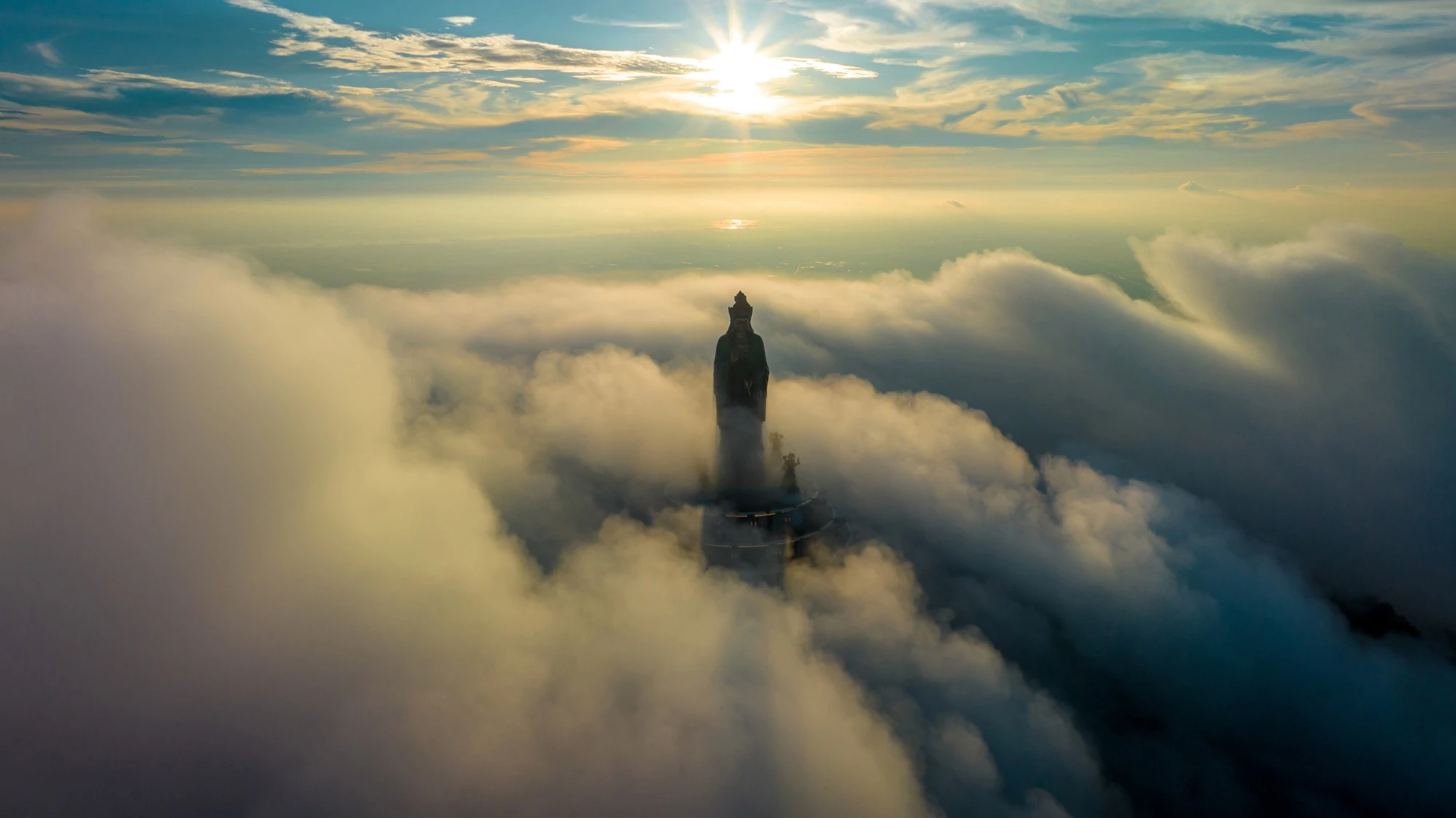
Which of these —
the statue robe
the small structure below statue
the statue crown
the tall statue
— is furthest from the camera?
the statue robe

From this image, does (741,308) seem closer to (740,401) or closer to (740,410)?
(740,401)

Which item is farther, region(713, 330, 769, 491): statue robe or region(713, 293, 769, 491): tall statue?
region(713, 330, 769, 491): statue robe

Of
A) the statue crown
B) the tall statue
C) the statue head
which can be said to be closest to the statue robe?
the tall statue

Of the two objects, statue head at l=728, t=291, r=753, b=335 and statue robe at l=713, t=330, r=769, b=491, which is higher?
statue head at l=728, t=291, r=753, b=335

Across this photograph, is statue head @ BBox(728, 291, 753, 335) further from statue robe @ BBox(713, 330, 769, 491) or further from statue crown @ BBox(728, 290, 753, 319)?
statue robe @ BBox(713, 330, 769, 491)

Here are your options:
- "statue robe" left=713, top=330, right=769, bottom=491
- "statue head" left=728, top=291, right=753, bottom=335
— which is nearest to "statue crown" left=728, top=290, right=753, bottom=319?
"statue head" left=728, top=291, right=753, bottom=335

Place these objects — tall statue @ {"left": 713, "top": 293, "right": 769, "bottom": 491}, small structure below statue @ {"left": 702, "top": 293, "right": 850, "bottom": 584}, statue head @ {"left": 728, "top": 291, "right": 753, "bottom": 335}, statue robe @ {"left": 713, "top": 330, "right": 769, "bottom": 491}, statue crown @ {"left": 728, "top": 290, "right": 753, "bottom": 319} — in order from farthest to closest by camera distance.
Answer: statue robe @ {"left": 713, "top": 330, "right": 769, "bottom": 491} → tall statue @ {"left": 713, "top": 293, "right": 769, "bottom": 491} → small structure below statue @ {"left": 702, "top": 293, "right": 850, "bottom": 584} → statue head @ {"left": 728, "top": 291, "right": 753, "bottom": 335} → statue crown @ {"left": 728, "top": 290, "right": 753, "bottom": 319}
